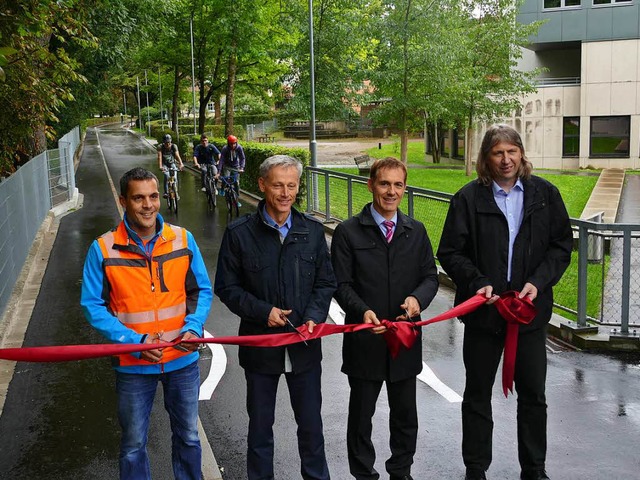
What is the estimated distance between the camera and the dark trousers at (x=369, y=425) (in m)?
4.65

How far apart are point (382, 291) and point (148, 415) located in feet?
4.85

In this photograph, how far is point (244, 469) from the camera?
529 centimetres

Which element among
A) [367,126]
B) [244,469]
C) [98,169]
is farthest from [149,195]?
[367,126]

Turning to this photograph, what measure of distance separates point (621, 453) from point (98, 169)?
3515cm

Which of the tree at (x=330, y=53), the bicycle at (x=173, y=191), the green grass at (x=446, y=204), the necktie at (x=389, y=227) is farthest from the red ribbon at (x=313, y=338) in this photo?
the tree at (x=330, y=53)

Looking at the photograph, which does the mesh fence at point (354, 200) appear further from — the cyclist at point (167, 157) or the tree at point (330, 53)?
the tree at point (330, 53)

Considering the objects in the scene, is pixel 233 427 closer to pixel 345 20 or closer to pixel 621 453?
pixel 621 453

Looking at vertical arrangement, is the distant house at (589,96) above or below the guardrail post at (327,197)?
above

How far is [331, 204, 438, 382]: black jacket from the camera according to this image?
4590mm

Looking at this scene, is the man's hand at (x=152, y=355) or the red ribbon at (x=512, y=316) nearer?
the man's hand at (x=152, y=355)

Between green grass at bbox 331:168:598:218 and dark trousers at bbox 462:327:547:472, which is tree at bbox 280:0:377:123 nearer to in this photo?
green grass at bbox 331:168:598:218

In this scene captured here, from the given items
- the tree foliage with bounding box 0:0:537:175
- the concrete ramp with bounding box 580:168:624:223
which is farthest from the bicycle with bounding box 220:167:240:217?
the concrete ramp with bounding box 580:168:624:223

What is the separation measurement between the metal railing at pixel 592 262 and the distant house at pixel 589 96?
25571 mm

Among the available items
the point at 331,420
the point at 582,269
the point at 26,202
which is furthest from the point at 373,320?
the point at 26,202
